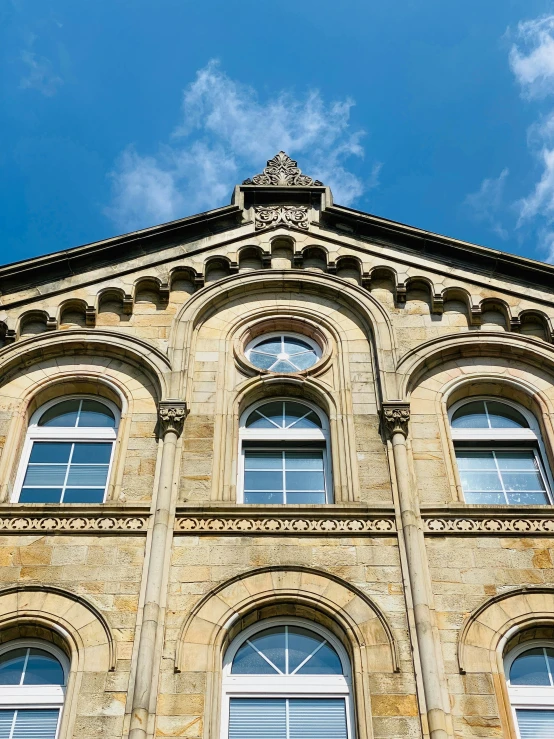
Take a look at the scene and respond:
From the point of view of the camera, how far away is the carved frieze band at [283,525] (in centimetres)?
1628

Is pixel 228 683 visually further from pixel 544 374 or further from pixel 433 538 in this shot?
pixel 544 374

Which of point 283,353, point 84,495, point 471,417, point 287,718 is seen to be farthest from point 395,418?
point 287,718

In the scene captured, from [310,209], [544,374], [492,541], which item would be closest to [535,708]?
[492,541]

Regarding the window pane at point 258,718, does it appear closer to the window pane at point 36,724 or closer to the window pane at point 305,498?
the window pane at point 36,724

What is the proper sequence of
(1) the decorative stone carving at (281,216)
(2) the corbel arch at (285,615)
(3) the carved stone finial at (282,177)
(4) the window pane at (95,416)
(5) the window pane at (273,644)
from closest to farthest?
(2) the corbel arch at (285,615), (5) the window pane at (273,644), (4) the window pane at (95,416), (1) the decorative stone carving at (281,216), (3) the carved stone finial at (282,177)

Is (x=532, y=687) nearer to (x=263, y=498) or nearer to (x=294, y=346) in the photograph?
(x=263, y=498)

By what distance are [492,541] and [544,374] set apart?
466cm

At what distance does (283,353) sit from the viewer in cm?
2056

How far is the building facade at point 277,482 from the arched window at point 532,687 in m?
0.03

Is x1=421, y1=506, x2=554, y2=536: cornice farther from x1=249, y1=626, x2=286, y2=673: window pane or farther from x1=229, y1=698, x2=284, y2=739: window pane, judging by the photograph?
x1=229, y1=698, x2=284, y2=739: window pane

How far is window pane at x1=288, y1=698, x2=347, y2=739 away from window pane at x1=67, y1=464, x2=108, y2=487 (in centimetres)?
540

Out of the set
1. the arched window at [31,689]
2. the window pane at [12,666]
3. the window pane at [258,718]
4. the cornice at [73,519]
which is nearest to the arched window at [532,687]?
the window pane at [258,718]

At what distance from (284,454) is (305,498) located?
1.19 m

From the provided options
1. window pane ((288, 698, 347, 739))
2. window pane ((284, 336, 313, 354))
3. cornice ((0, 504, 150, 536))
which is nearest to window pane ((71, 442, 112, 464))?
cornice ((0, 504, 150, 536))
